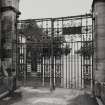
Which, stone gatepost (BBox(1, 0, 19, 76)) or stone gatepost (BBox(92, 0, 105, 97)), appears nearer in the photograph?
stone gatepost (BBox(92, 0, 105, 97))


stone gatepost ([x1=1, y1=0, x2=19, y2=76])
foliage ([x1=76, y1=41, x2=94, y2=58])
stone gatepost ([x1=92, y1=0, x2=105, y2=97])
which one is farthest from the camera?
stone gatepost ([x1=1, y1=0, x2=19, y2=76])

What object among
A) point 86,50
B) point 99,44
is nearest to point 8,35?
point 86,50

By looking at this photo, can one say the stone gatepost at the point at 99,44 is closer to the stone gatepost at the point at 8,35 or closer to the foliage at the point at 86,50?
the foliage at the point at 86,50

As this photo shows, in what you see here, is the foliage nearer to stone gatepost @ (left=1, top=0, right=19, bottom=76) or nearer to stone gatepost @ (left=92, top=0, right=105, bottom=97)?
stone gatepost @ (left=92, top=0, right=105, bottom=97)

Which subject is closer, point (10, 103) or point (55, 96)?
point (10, 103)

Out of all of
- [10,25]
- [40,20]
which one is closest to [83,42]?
[40,20]

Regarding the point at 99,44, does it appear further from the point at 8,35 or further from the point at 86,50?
the point at 8,35

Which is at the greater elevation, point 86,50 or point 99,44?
point 99,44

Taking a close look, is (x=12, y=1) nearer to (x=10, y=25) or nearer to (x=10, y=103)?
(x=10, y=25)

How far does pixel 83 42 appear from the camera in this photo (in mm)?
7957

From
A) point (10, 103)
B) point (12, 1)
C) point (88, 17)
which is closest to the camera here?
point (10, 103)

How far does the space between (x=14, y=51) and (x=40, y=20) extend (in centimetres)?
231

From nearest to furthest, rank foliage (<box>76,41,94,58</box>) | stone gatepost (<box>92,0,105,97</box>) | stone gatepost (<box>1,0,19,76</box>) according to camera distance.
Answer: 1. stone gatepost (<box>92,0,105,97</box>)
2. foliage (<box>76,41,94,58</box>)
3. stone gatepost (<box>1,0,19,76</box>)

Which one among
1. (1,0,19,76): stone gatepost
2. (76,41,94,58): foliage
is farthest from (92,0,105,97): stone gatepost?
(1,0,19,76): stone gatepost
